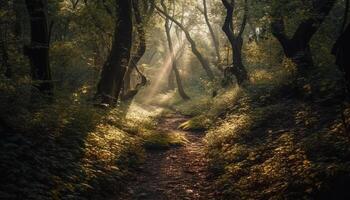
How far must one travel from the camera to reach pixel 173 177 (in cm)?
1015

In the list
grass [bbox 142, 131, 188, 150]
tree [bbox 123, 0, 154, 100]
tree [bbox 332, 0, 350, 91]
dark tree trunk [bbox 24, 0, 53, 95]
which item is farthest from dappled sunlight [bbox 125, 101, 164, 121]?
tree [bbox 332, 0, 350, 91]

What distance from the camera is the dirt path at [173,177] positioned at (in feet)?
28.3

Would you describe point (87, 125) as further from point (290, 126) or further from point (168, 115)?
point (168, 115)

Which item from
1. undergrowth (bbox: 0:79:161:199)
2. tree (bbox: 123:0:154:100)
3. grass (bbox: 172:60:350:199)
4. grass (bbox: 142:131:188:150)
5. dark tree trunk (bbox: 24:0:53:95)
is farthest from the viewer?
tree (bbox: 123:0:154:100)

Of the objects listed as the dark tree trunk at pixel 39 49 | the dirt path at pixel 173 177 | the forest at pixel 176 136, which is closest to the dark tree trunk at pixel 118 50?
the forest at pixel 176 136

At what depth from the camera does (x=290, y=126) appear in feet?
35.1

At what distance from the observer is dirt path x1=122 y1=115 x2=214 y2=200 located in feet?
28.3

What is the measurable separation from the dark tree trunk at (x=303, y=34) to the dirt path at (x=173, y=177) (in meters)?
5.40

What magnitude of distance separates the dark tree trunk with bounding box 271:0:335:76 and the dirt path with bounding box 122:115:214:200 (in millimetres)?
5398

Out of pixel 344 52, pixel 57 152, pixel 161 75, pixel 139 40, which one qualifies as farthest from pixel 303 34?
pixel 161 75

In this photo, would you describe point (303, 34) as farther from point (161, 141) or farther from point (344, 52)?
point (344, 52)

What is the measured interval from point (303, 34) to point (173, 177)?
9220 millimetres

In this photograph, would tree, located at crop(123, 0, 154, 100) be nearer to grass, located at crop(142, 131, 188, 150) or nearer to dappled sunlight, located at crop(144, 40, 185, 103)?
grass, located at crop(142, 131, 188, 150)

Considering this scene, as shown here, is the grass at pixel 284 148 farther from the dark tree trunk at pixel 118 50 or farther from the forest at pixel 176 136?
the dark tree trunk at pixel 118 50
